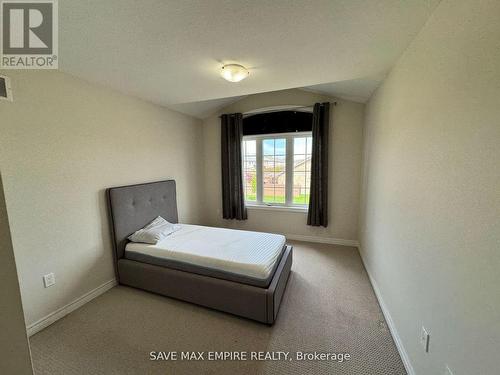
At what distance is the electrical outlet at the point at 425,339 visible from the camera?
3.78 feet

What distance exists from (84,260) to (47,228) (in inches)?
19.2

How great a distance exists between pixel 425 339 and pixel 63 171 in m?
2.99

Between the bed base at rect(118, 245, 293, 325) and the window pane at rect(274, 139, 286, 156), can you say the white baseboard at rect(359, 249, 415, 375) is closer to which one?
the bed base at rect(118, 245, 293, 325)

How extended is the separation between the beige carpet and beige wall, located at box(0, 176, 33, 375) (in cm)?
107

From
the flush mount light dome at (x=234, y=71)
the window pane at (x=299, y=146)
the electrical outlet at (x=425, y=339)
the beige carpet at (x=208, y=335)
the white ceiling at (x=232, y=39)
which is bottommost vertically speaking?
the beige carpet at (x=208, y=335)

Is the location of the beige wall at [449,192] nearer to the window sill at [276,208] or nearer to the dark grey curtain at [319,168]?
the dark grey curtain at [319,168]

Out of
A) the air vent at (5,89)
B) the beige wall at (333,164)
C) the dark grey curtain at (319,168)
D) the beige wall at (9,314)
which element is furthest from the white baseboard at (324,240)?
the air vent at (5,89)

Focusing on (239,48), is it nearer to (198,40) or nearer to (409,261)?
(198,40)

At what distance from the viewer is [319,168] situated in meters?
3.26

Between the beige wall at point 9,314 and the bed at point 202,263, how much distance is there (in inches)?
53.7

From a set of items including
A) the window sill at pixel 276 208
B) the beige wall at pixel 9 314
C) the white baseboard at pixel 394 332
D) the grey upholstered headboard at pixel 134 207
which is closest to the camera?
the beige wall at pixel 9 314

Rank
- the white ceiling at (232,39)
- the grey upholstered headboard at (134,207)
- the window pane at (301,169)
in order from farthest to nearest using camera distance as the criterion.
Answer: the window pane at (301,169) < the grey upholstered headboard at (134,207) < the white ceiling at (232,39)

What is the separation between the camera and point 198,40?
143 centimetres

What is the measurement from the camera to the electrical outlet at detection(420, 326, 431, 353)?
3.78ft
